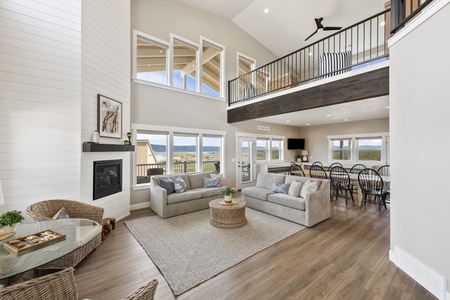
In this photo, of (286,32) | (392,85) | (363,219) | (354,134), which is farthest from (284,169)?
(392,85)

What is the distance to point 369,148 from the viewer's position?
23.4 feet

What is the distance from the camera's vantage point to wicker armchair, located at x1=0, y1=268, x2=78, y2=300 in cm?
104

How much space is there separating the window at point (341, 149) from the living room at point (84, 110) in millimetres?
5846

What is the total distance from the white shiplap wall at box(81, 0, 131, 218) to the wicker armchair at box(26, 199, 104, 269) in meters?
0.37

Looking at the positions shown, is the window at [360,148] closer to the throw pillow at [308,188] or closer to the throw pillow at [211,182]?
the throw pillow at [308,188]

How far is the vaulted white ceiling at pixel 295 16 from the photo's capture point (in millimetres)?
5578

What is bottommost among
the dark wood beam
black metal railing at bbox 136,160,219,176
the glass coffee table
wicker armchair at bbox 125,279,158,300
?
the glass coffee table

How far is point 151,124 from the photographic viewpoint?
507 cm

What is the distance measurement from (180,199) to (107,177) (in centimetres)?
154

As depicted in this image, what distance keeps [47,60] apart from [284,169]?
8085 millimetres

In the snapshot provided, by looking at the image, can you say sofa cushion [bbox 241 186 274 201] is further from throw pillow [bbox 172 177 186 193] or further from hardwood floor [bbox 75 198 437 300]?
throw pillow [bbox 172 177 186 193]

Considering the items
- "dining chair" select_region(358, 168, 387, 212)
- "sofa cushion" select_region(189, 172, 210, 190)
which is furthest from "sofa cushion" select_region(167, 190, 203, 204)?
"dining chair" select_region(358, 168, 387, 212)

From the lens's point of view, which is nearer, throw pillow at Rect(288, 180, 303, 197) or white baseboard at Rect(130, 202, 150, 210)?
throw pillow at Rect(288, 180, 303, 197)

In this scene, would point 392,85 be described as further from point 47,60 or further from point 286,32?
point 286,32
